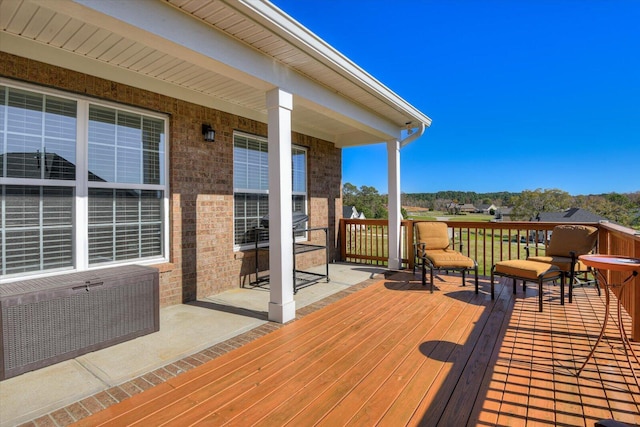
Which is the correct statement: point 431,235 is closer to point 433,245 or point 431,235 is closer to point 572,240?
point 433,245

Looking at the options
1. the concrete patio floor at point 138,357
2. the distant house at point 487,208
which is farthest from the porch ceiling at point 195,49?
the distant house at point 487,208

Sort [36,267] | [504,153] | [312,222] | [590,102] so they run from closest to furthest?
[36,267]
[312,222]
[590,102]
[504,153]

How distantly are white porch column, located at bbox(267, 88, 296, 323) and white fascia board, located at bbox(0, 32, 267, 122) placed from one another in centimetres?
144

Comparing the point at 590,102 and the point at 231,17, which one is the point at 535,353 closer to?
the point at 231,17

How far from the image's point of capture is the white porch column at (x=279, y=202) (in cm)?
338

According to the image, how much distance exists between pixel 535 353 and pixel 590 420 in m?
0.96

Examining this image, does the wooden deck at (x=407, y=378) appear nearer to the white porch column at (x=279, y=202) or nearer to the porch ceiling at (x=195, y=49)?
the white porch column at (x=279, y=202)

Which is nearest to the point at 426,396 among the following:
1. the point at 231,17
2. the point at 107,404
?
the point at 107,404

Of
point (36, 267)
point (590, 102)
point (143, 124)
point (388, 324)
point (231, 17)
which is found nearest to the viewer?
point (231, 17)

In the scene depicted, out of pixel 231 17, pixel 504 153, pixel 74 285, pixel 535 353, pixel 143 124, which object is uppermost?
pixel 504 153

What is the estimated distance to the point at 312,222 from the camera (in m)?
6.50

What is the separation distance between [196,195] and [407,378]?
11.5 feet

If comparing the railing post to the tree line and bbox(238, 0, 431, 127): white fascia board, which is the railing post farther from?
the tree line

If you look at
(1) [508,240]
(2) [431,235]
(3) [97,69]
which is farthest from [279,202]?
(1) [508,240]
